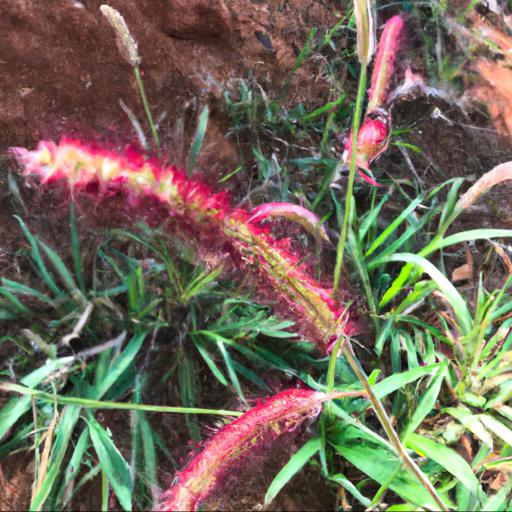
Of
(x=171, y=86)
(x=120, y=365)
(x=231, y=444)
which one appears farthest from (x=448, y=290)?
(x=171, y=86)

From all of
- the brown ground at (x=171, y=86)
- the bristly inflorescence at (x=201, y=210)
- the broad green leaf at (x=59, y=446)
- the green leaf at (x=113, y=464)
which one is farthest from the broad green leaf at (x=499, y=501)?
the broad green leaf at (x=59, y=446)

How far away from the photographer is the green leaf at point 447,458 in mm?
963

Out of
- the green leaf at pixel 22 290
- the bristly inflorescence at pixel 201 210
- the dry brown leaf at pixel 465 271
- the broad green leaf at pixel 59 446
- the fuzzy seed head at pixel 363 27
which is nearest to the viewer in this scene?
the fuzzy seed head at pixel 363 27

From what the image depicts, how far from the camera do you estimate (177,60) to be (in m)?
1.27

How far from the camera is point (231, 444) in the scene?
0.84m

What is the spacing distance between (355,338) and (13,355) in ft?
2.31

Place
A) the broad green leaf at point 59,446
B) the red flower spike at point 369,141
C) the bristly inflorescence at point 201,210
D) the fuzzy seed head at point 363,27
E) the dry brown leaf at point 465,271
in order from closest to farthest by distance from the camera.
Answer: the fuzzy seed head at point 363,27, the bristly inflorescence at point 201,210, the broad green leaf at point 59,446, the red flower spike at point 369,141, the dry brown leaf at point 465,271

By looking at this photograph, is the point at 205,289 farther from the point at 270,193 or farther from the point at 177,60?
the point at 177,60

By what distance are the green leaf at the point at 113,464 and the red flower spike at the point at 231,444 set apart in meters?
0.07

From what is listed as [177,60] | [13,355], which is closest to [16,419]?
[13,355]

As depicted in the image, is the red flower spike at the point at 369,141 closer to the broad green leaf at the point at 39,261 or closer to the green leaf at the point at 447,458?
the green leaf at the point at 447,458

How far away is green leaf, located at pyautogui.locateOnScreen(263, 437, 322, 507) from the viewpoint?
0.97m

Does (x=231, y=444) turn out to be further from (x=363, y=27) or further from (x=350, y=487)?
(x=363, y=27)

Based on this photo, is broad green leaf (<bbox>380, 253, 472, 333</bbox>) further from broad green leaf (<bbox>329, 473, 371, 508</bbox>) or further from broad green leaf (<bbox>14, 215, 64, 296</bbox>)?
broad green leaf (<bbox>14, 215, 64, 296</bbox>)
